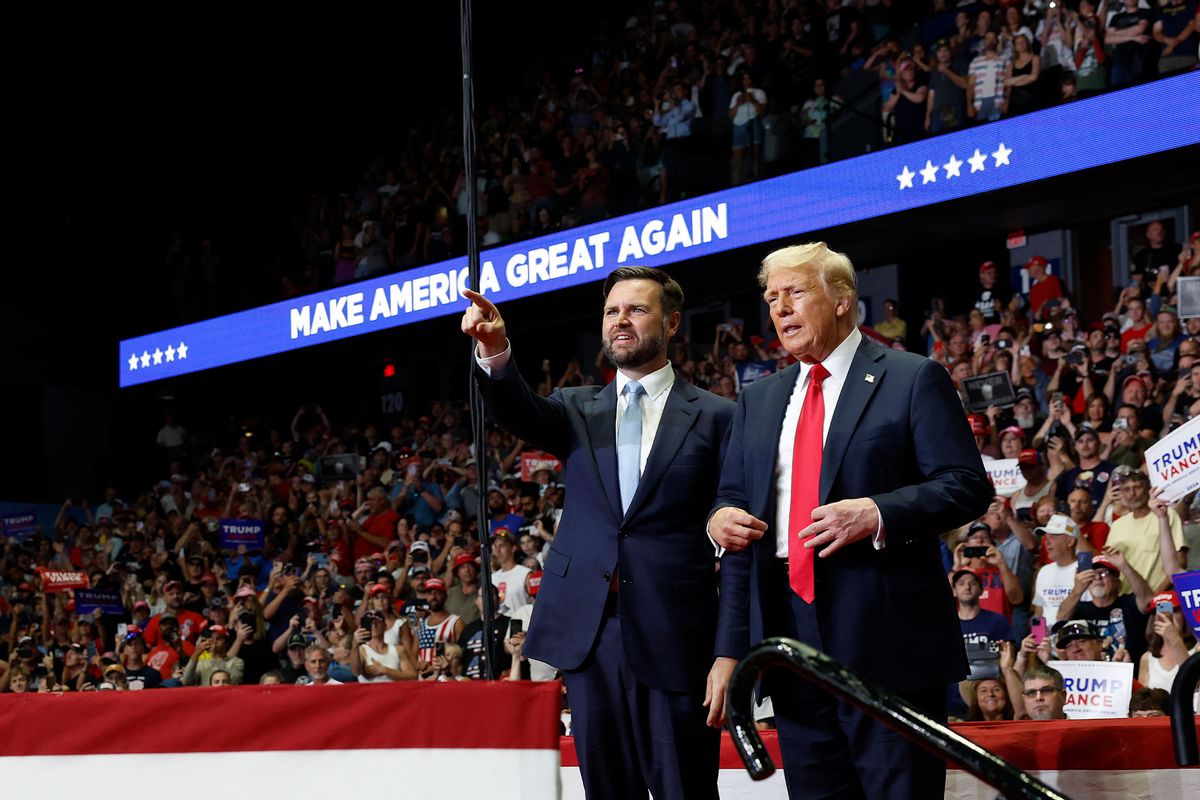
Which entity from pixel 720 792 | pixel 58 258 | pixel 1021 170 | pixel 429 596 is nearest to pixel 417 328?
pixel 429 596

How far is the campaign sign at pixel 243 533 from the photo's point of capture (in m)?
11.9

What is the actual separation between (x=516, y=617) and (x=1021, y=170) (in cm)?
454

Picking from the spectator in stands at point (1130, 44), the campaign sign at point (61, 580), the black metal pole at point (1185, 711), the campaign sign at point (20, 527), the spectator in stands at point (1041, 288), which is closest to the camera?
the black metal pole at point (1185, 711)

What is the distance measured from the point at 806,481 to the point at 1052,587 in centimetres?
443

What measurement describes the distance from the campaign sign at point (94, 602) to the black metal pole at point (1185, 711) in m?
11.0

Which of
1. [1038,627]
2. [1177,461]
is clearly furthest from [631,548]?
[1038,627]

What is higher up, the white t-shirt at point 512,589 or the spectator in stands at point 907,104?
the spectator in stands at point 907,104

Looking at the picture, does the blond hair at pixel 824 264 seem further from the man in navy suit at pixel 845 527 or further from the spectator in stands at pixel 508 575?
the spectator in stands at pixel 508 575

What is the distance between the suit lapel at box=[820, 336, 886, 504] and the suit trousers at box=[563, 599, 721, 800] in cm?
59

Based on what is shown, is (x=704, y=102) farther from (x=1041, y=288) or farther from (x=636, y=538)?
(x=636, y=538)

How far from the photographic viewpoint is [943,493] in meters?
2.40

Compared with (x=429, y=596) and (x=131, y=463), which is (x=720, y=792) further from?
(x=131, y=463)

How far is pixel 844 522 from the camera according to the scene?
232cm

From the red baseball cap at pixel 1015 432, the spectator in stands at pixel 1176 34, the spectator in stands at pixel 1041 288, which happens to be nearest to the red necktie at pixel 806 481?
the red baseball cap at pixel 1015 432
